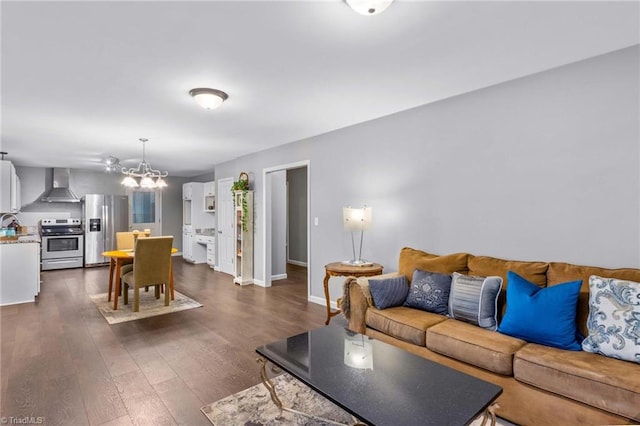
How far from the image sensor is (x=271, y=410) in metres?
2.21

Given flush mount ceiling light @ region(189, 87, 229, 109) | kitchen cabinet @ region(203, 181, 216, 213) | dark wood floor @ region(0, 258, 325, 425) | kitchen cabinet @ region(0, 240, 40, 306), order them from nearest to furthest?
dark wood floor @ region(0, 258, 325, 425) → flush mount ceiling light @ region(189, 87, 229, 109) → kitchen cabinet @ region(0, 240, 40, 306) → kitchen cabinet @ region(203, 181, 216, 213)

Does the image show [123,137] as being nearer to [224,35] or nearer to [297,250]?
[224,35]

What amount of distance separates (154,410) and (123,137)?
13.1ft

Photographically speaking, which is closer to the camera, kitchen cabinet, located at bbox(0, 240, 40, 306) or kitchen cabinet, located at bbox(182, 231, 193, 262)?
kitchen cabinet, located at bbox(0, 240, 40, 306)

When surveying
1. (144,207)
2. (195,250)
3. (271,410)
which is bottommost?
(271,410)

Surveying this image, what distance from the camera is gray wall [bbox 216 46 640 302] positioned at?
7.75 feet

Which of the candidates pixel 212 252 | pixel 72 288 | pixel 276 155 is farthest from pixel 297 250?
pixel 72 288

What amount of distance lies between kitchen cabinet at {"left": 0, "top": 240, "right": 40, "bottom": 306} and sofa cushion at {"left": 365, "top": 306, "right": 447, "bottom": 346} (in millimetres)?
5128

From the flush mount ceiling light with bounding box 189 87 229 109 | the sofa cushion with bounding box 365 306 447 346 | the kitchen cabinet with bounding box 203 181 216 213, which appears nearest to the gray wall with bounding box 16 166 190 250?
the kitchen cabinet with bounding box 203 181 216 213

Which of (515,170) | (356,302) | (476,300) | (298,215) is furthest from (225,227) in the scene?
(515,170)

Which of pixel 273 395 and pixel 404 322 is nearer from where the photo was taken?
pixel 273 395

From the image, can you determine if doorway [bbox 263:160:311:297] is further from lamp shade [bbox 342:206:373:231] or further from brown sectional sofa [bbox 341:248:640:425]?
brown sectional sofa [bbox 341:248:640:425]

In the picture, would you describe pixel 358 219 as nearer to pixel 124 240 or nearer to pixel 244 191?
pixel 244 191

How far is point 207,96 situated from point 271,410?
2.62m
